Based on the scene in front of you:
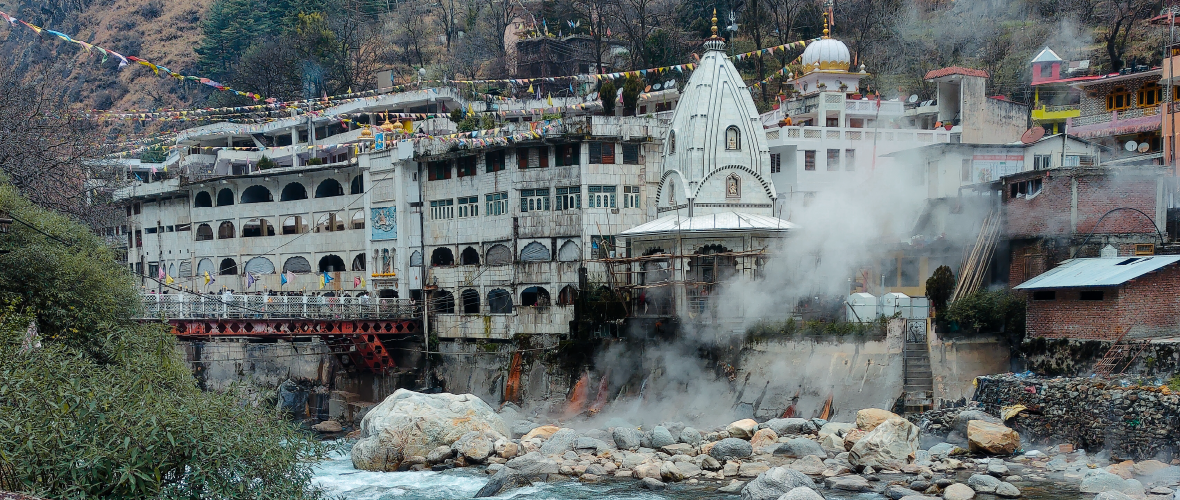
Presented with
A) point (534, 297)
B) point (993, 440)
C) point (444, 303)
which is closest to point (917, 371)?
point (993, 440)

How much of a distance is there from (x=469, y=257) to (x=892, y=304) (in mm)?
25276

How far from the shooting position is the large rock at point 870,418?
35625mm

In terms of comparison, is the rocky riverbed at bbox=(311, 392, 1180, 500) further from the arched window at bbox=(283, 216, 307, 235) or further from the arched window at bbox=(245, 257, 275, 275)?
the arched window at bbox=(245, 257, 275, 275)

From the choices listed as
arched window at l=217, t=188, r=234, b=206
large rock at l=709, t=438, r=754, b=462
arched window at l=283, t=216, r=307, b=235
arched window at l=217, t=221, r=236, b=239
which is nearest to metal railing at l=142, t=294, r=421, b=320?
arched window at l=283, t=216, r=307, b=235

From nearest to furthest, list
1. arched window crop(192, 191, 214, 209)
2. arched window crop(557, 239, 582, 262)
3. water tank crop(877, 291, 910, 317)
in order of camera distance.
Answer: water tank crop(877, 291, 910, 317) → arched window crop(557, 239, 582, 262) → arched window crop(192, 191, 214, 209)

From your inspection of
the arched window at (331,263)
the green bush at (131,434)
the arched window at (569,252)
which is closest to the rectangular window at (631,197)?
the arched window at (569,252)

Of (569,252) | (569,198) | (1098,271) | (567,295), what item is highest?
(569,198)

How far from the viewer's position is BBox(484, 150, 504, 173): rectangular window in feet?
192

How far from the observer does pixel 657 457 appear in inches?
1438

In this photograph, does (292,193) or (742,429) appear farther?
(292,193)

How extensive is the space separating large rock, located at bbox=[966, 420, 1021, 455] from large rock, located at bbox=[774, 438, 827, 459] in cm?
431

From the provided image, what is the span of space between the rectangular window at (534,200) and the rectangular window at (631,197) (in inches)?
153

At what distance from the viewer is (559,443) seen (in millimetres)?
38062

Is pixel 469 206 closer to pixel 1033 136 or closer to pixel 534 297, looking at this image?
pixel 534 297
